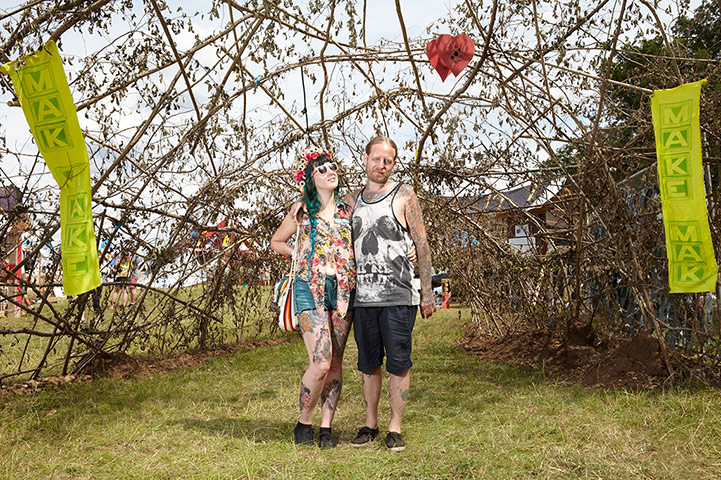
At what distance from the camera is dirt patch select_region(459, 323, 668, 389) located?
181 inches

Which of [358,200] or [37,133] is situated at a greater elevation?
[37,133]

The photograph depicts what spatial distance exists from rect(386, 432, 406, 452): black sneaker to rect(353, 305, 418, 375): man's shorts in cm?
35

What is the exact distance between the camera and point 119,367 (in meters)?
5.79

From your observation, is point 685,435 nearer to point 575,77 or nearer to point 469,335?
point 575,77

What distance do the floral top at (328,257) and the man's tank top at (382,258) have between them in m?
0.06

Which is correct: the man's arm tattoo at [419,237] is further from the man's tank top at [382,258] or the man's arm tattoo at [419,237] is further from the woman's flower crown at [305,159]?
the woman's flower crown at [305,159]

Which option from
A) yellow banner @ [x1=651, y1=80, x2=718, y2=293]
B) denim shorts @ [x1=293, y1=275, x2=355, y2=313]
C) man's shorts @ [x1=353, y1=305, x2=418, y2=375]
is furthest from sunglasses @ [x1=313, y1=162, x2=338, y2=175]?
yellow banner @ [x1=651, y1=80, x2=718, y2=293]

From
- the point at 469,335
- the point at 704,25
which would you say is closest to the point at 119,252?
the point at 469,335

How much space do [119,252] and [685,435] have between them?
16.0ft

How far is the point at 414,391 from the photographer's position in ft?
16.1

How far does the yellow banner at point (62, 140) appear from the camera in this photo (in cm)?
389

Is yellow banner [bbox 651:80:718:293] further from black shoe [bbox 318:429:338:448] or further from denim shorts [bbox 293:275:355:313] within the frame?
black shoe [bbox 318:429:338:448]

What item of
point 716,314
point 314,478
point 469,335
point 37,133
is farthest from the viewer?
point 469,335

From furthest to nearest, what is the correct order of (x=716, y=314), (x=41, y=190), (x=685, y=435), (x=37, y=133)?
1. (x=41, y=190)
2. (x=716, y=314)
3. (x=37, y=133)
4. (x=685, y=435)
